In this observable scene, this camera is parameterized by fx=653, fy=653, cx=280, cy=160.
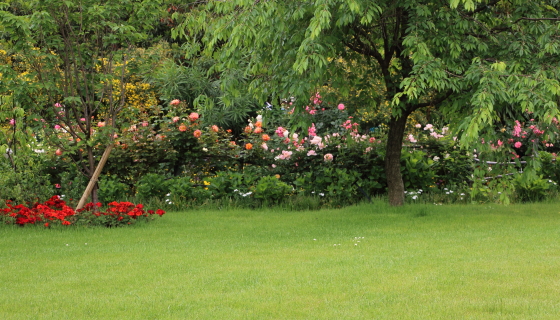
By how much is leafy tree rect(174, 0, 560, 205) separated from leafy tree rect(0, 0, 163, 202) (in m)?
0.96

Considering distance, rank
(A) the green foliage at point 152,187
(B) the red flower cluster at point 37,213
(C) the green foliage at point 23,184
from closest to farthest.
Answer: (B) the red flower cluster at point 37,213, (C) the green foliage at point 23,184, (A) the green foliage at point 152,187

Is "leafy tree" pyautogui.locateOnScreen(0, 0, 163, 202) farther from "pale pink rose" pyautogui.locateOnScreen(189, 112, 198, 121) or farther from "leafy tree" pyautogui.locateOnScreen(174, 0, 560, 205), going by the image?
"pale pink rose" pyautogui.locateOnScreen(189, 112, 198, 121)

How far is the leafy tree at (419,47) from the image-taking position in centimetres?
777

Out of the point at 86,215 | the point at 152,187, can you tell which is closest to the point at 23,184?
the point at 86,215

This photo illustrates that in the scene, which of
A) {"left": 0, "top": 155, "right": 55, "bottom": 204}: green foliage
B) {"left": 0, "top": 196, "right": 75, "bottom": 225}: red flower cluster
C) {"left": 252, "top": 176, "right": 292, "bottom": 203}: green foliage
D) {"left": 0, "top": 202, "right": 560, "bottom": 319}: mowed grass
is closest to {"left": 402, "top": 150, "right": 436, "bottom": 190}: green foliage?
{"left": 0, "top": 202, "right": 560, "bottom": 319}: mowed grass

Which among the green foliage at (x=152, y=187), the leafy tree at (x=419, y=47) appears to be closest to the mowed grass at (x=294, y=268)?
the leafy tree at (x=419, y=47)

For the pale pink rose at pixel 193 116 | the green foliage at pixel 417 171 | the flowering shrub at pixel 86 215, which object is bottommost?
the flowering shrub at pixel 86 215

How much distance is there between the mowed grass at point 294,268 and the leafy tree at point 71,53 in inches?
69.5

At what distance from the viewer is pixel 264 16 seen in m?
8.03

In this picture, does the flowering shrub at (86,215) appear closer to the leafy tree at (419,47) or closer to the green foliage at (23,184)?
the green foliage at (23,184)

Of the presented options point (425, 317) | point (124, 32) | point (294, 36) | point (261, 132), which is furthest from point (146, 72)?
point (425, 317)

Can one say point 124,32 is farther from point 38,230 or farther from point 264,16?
point 38,230

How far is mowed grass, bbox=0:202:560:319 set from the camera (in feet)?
16.8

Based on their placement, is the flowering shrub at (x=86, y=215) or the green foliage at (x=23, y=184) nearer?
the flowering shrub at (x=86, y=215)
